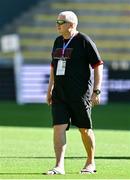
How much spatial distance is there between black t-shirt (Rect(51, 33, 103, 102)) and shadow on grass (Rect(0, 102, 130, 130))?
8.11m

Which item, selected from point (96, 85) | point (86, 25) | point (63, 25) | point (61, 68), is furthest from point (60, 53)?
point (86, 25)

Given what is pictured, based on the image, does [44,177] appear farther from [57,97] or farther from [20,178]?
[57,97]

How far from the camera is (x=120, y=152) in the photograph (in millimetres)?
13352

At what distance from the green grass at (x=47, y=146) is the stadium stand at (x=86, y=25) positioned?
687 centimetres

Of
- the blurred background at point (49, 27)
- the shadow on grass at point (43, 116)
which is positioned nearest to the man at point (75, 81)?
the shadow on grass at point (43, 116)

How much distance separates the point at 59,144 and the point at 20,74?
58.5 feet

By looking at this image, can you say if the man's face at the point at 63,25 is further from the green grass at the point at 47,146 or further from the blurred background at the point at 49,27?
the blurred background at the point at 49,27

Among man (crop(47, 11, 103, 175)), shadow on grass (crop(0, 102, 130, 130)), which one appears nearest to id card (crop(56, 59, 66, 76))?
man (crop(47, 11, 103, 175))

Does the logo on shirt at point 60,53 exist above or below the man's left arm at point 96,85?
above

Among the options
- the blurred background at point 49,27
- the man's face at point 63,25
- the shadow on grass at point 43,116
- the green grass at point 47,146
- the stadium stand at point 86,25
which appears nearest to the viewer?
the man's face at point 63,25

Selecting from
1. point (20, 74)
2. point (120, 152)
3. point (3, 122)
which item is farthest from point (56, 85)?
point (20, 74)

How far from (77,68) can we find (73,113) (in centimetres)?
54

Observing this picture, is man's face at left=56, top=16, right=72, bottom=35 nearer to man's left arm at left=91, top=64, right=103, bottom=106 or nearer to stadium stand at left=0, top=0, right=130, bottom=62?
man's left arm at left=91, top=64, right=103, bottom=106

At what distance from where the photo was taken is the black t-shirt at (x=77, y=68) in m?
10.5
